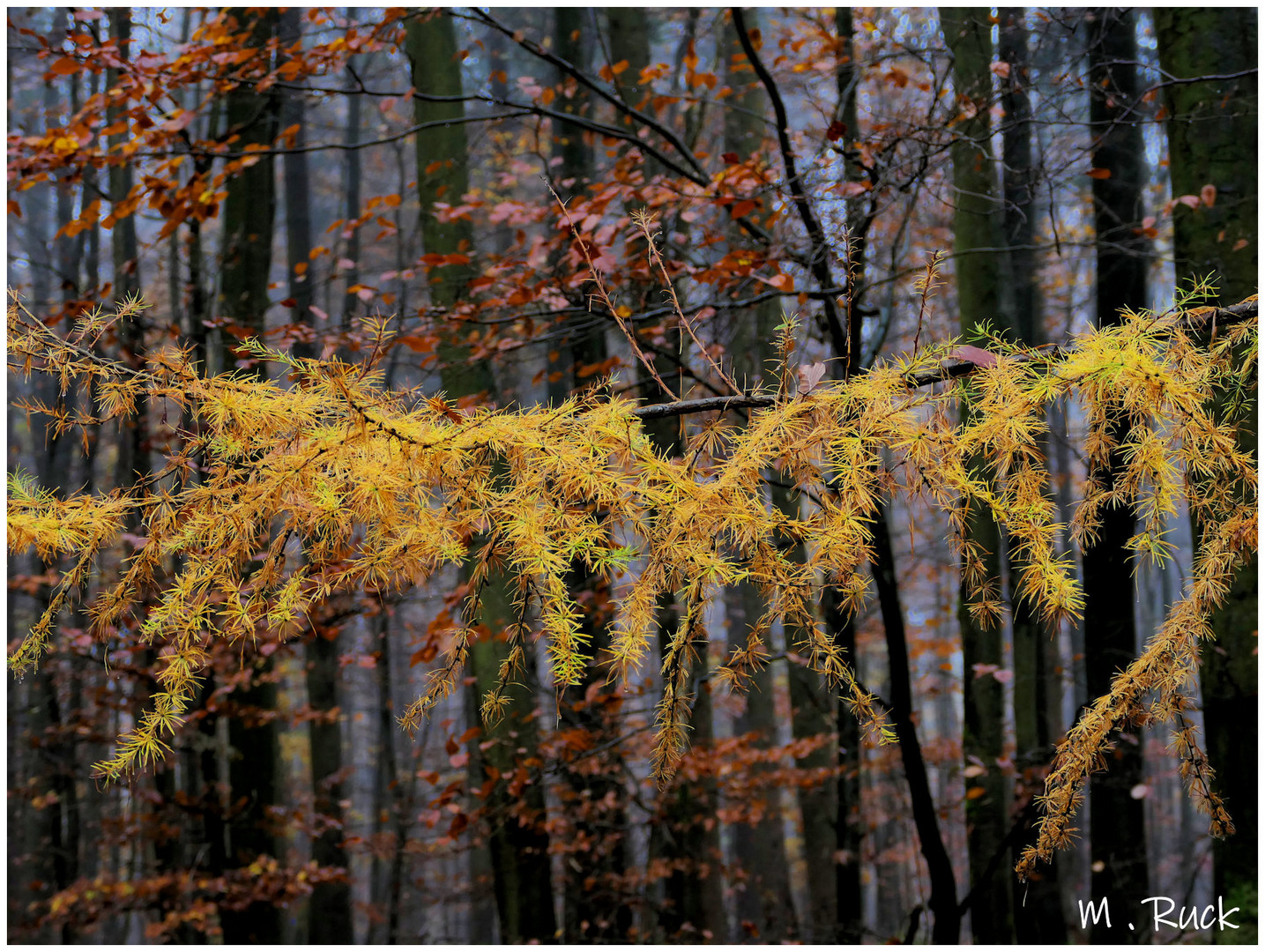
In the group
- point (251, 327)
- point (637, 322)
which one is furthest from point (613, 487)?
point (251, 327)

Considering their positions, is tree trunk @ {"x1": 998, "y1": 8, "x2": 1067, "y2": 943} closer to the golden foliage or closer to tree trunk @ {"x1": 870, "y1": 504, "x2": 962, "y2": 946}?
tree trunk @ {"x1": 870, "y1": 504, "x2": 962, "y2": 946}

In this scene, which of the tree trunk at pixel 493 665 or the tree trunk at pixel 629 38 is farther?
the tree trunk at pixel 629 38

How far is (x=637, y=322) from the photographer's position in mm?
4883

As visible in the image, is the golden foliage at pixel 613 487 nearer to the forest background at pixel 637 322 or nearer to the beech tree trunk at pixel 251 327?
the forest background at pixel 637 322

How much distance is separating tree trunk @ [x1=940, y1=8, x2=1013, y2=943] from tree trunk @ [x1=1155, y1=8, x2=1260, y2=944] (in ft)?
5.22

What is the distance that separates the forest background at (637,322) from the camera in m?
3.89

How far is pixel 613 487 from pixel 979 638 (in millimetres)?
5601

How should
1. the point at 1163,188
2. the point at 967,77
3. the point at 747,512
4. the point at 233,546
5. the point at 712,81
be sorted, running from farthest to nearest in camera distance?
the point at 1163,188, the point at 967,77, the point at 712,81, the point at 233,546, the point at 747,512

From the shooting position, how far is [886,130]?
4152 millimetres

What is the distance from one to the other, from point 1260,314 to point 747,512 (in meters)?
1.12

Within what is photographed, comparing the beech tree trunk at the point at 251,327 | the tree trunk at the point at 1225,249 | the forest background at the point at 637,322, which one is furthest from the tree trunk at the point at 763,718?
the beech tree trunk at the point at 251,327

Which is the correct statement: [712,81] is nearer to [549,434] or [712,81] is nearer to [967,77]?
[967,77]

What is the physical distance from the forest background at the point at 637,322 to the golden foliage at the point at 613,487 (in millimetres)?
108

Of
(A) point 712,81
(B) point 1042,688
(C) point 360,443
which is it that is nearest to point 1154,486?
(C) point 360,443
